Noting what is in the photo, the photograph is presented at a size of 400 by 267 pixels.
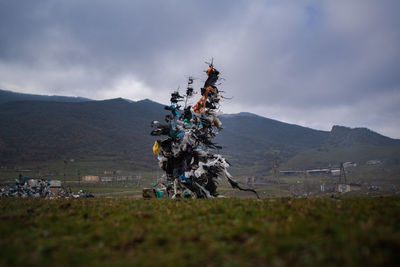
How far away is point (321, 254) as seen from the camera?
4121mm

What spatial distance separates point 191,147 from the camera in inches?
830

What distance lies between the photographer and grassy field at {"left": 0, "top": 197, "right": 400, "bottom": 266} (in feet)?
13.9

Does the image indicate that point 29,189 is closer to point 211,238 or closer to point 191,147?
point 191,147

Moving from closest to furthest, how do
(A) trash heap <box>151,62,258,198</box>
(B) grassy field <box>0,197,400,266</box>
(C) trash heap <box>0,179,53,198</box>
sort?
1. (B) grassy field <box>0,197,400,266</box>
2. (A) trash heap <box>151,62,258,198</box>
3. (C) trash heap <box>0,179,53,198</box>

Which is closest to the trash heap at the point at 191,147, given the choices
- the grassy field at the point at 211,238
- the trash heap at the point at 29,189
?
the grassy field at the point at 211,238

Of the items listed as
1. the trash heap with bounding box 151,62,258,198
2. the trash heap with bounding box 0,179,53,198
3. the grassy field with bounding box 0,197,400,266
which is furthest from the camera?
the trash heap with bounding box 0,179,53,198

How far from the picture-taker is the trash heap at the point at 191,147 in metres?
20.9

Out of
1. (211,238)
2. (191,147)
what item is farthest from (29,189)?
(211,238)

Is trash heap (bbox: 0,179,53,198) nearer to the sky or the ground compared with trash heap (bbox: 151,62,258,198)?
nearer to the ground

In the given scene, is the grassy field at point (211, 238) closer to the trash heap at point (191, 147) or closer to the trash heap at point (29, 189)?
the trash heap at point (191, 147)

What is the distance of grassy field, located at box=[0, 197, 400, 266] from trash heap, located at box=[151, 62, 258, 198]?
12840mm

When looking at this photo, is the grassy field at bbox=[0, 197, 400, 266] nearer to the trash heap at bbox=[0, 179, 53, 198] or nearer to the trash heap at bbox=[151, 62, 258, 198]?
the trash heap at bbox=[151, 62, 258, 198]

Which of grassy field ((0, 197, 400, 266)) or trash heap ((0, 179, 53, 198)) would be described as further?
trash heap ((0, 179, 53, 198))

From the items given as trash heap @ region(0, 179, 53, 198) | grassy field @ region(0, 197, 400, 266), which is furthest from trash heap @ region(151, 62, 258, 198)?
trash heap @ region(0, 179, 53, 198)
